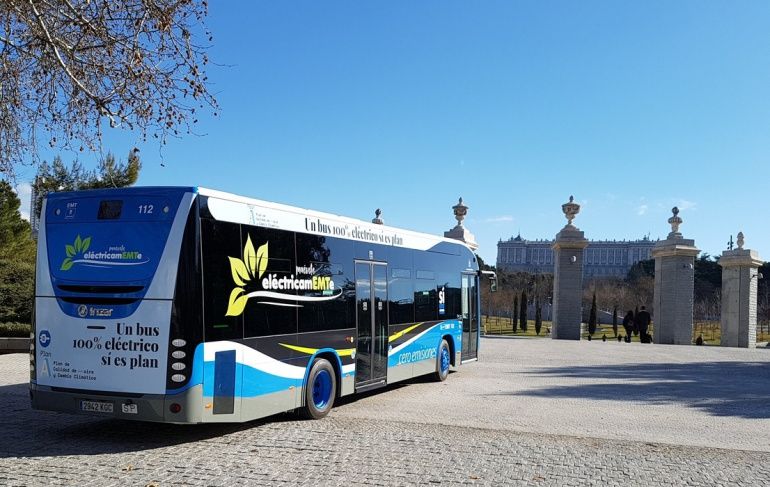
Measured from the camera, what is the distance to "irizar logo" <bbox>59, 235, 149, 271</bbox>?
8.08 meters

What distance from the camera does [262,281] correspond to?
9.03 m

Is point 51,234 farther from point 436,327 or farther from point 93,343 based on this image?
point 436,327

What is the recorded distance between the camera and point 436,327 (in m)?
14.6

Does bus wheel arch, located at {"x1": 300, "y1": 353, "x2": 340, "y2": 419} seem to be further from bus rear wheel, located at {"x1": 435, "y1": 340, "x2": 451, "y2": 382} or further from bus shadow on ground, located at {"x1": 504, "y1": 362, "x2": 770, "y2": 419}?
bus shadow on ground, located at {"x1": 504, "y1": 362, "x2": 770, "y2": 419}

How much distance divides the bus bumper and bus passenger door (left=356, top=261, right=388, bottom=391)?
12.9 feet

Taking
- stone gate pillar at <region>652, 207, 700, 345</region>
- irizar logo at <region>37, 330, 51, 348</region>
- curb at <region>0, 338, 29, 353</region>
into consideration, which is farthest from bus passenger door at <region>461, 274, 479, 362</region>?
stone gate pillar at <region>652, 207, 700, 345</region>

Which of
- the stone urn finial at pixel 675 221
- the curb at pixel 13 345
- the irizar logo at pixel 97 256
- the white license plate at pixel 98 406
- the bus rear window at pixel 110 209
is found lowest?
the curb at pixel 13 345

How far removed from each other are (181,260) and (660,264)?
27239mm

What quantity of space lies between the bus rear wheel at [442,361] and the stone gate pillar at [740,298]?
69.9 feet

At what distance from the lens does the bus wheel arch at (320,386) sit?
32.8 feet

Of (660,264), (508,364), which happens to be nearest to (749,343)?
(660,264)

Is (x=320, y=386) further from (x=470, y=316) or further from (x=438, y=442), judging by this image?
(x=470, y=316)

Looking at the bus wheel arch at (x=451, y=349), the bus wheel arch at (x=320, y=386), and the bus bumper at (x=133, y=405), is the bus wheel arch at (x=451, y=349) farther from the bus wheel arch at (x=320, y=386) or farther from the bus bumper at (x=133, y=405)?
the bus bumper at (x=133, y=405)

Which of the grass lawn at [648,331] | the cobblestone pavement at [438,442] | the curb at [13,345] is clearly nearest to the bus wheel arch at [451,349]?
the cobblestone pavement at [438,442]
